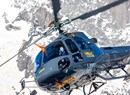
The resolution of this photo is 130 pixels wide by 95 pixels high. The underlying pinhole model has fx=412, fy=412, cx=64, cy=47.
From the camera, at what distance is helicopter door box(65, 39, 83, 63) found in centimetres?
2370

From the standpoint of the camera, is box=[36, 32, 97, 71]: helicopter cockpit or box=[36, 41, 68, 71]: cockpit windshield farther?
box=[36, 41, 68, 71]: cockpit windshield

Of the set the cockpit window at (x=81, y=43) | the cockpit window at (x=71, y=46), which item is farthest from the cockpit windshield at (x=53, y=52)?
the cockpit window at (x=81, y=43)

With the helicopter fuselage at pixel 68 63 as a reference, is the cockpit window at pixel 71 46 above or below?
above

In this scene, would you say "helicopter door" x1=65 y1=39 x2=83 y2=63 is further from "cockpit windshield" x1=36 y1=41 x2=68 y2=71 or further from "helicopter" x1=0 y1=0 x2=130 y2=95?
"cockpit windshield" x1=36 y1=41 x2=68 y2=71

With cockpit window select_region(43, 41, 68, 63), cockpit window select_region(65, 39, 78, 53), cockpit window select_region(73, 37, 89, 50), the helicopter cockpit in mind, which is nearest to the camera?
the helicopter cockpit

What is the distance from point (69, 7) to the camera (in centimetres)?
19688

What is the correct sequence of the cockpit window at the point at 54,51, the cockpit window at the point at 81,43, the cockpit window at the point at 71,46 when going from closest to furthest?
the cockpit window at the point at 54,51
the cockpit window at the point at 71,46
the cockpit window at the point at 81,43

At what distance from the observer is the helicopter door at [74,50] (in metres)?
23.7

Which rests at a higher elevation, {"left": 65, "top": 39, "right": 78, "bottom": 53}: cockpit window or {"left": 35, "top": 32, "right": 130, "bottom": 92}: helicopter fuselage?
{"left": 65, "top": 39, "right": 78, "bottom": 53}: cockpit window

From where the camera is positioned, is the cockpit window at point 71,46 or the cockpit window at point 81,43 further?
the cockpit window at point 81,43

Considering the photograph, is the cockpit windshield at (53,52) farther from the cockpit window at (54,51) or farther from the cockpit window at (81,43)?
the cockpit window at (81,43)

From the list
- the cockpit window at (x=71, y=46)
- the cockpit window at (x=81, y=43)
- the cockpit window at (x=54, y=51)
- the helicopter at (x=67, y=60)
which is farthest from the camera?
the cockpit window at (x=81, y=43)

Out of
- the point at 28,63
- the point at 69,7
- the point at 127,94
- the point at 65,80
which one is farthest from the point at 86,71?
the point at 69,7

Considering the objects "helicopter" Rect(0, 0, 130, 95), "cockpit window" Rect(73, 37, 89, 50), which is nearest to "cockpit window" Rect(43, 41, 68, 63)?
"helicopter" Rect(0, 0, 130, 95)
